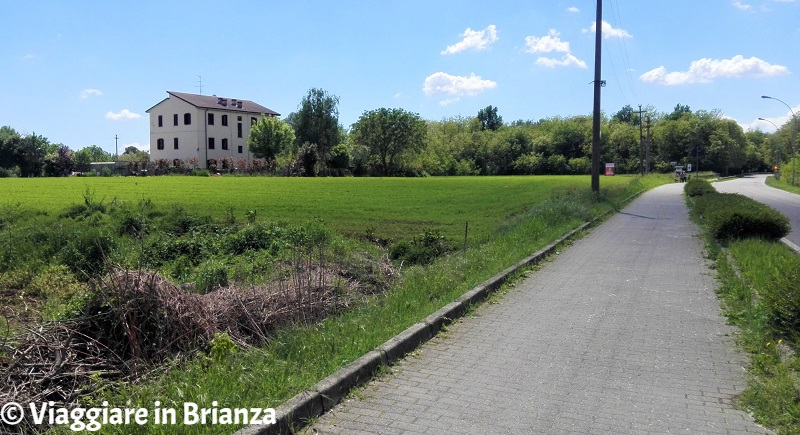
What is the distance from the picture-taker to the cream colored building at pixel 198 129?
82000 millimetres

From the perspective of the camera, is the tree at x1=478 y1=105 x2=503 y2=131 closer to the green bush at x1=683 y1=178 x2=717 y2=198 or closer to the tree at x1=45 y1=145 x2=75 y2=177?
the tree at x1=45 y1=145 x2=75 y2=177

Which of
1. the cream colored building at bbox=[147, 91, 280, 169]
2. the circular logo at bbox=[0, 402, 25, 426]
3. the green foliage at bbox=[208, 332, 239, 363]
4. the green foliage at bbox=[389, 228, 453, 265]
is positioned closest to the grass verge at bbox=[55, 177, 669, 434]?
the green foliage at bbox=[208, 332, 239, 363]

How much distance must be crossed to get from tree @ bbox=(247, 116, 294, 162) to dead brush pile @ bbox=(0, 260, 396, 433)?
75620mm

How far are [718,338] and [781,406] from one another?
2.39m

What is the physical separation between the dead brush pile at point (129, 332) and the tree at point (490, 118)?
510 ft

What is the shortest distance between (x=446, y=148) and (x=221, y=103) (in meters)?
47.5

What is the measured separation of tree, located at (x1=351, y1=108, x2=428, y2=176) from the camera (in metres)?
93.9

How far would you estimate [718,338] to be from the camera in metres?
7.00

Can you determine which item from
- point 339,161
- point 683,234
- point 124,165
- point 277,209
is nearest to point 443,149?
point 339,161

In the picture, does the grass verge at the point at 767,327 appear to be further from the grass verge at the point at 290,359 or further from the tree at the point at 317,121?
the tree at the point at 317,121

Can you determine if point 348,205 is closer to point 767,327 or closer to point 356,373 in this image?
point 767,327

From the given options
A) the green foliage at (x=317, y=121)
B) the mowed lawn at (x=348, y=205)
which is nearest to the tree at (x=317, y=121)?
the green foliage at (x=317, y=121)

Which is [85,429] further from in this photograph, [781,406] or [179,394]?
[781,406]

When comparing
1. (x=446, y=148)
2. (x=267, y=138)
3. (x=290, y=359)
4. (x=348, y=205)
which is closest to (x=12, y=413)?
(x=290, y=359)
